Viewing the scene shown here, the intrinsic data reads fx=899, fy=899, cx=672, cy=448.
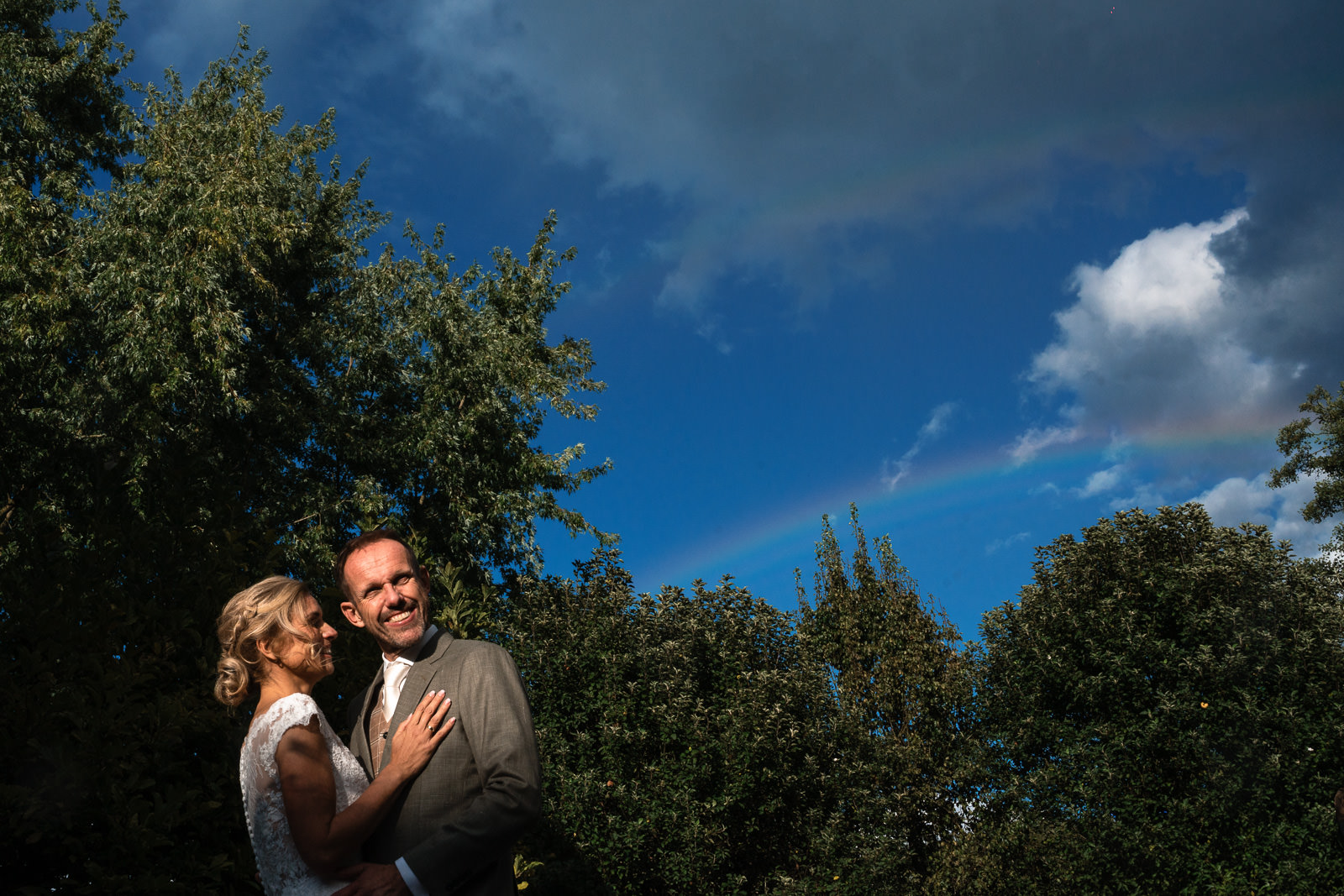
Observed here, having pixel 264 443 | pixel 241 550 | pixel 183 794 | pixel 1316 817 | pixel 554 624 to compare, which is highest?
pixel 264 443

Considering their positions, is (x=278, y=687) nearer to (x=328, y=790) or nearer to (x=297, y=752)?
(x=297, y=752)

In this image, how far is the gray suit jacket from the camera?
256 centimetres

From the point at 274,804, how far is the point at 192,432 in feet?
60.1

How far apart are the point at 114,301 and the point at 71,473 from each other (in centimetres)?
398

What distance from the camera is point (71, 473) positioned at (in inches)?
607

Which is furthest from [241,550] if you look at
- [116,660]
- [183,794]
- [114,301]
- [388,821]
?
[114,301]

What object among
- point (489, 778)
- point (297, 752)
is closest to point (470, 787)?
point (489, 778)

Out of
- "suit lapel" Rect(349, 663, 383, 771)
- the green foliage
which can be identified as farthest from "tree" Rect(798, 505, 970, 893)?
"suit lapel" Rect(349, 663, 383, 771)

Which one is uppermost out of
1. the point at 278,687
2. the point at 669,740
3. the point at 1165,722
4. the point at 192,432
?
the point at 192,432

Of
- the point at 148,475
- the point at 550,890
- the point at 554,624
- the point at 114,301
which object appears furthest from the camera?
the point at 554,624

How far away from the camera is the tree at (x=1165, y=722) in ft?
64.2

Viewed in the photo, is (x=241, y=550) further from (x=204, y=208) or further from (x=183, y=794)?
(x=204, y=208)

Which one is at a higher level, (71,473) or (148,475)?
(71,473)

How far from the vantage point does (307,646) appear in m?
2.94
